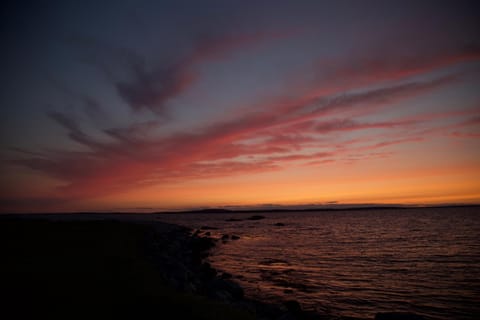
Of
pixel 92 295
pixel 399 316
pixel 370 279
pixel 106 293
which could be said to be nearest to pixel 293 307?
pixel 399 316

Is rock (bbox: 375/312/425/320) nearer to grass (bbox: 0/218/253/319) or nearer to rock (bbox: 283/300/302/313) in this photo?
rock (bbox: 283/300/302/313)

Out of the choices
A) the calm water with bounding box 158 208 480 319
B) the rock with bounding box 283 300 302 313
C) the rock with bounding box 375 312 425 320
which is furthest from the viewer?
the calm water with bounding box 158 208 480 319

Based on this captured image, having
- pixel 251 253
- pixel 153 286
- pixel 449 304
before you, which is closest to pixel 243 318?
pixel 153 286

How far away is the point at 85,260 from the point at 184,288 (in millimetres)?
7096

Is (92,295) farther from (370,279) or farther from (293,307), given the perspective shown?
(370,279)

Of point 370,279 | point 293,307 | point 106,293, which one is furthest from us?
point 370,279

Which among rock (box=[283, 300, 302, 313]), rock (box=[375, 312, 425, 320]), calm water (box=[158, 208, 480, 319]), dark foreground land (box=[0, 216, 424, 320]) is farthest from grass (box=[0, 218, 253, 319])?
calm water (box=[158, 208, 480, 319])

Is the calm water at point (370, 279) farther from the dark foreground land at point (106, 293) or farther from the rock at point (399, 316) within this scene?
the dark foreground land at point (106, 293)

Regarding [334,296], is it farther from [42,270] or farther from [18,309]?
[42,270]

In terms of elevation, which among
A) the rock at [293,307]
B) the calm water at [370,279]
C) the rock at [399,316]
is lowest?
the calm water at [370,279]

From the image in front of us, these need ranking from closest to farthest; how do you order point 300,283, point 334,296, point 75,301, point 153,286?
point 75,301 < point 153,286 < point 334,296 < point 300,283

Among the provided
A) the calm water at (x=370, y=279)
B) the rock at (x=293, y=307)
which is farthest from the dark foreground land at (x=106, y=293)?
the calm water at (x=370, y=279)

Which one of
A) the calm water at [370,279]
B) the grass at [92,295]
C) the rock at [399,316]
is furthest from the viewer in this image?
the calm water at [370,279]

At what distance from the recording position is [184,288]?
40.5ft
